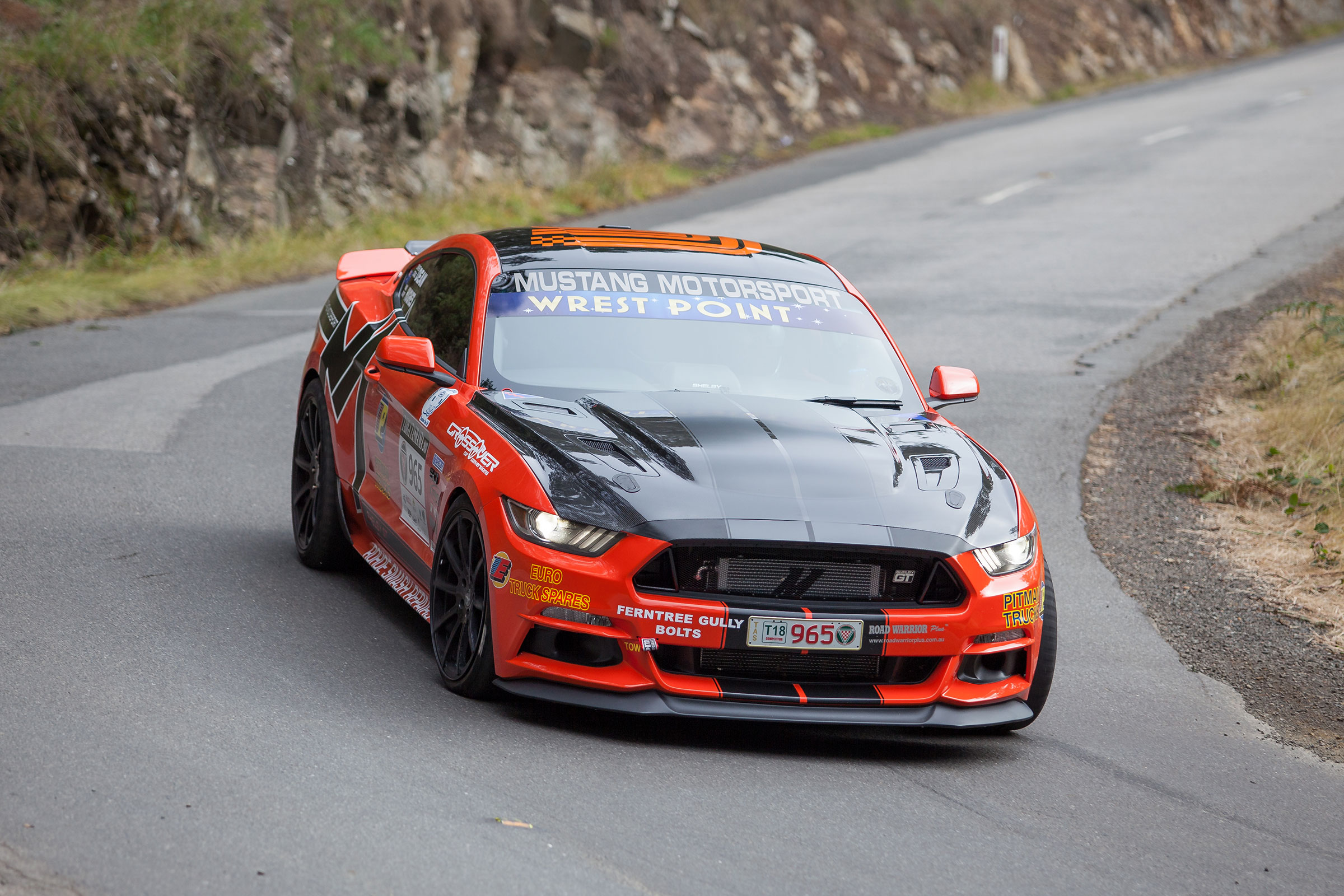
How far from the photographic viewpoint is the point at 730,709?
4961 millimetres

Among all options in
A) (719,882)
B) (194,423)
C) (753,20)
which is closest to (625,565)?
(719,882)

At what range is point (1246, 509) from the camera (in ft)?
29.4

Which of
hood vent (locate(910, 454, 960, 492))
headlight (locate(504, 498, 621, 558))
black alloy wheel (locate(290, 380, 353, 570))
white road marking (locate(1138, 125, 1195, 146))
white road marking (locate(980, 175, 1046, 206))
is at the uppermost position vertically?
headlight (locate(504, 498, 621, 558))

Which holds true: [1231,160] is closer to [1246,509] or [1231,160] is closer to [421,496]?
[1246,509]

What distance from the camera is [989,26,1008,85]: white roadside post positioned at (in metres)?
35.4

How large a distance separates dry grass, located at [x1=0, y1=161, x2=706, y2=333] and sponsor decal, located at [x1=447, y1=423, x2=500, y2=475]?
937 cm

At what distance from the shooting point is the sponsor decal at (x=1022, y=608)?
524cm

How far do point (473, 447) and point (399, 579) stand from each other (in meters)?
1.00

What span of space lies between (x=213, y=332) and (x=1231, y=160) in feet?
56.5

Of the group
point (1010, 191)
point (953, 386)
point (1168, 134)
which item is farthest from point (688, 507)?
point (1168, 134)

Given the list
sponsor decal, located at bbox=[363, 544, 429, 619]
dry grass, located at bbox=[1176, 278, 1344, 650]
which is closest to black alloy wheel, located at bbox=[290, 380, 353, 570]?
sponsor decal, located at bbox=[363, 544, 429, 619]

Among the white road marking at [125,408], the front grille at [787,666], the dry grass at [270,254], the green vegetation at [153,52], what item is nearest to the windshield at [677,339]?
the front grille at [787,666]

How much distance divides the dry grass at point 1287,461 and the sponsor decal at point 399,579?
3.93 metres

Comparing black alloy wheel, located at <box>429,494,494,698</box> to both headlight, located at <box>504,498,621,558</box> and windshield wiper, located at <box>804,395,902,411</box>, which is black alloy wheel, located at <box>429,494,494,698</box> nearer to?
headlight, located at <box>504,498,621,558</box>
